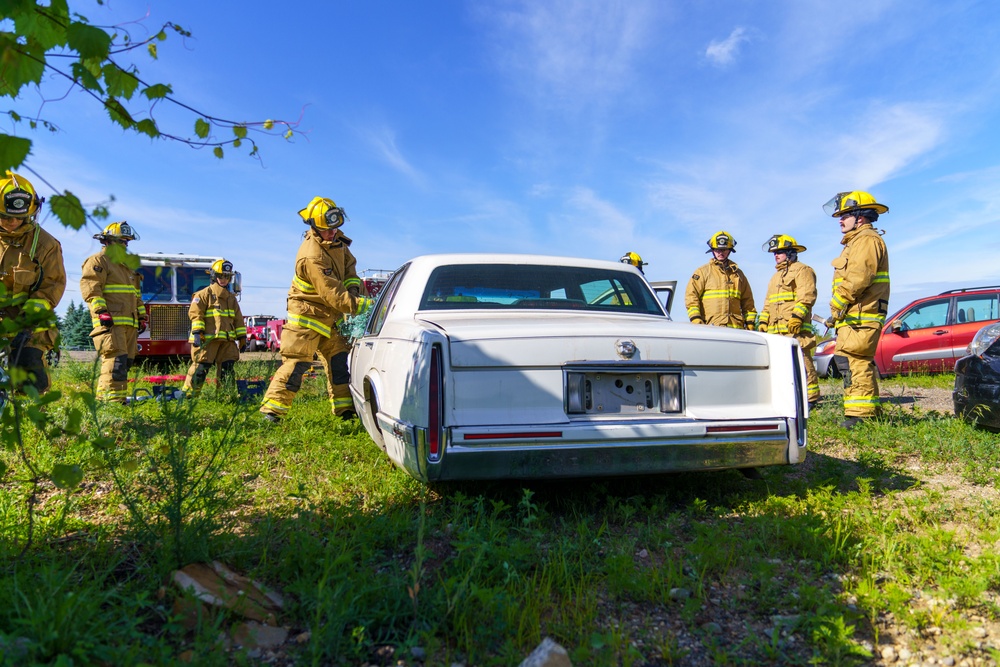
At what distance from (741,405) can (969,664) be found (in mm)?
1489

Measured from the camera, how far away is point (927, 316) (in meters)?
A: 10.0

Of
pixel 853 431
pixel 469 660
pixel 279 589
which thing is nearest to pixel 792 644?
pixel 469 660

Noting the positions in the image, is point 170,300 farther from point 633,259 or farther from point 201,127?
point 201,127

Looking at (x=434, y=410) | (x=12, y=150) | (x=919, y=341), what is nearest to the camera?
(x=12, y=150)

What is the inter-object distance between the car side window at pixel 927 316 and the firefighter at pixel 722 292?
3.98m

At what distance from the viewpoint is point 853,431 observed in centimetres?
536

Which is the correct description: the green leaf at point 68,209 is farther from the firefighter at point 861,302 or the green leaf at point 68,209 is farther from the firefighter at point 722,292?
the firefighter at point 722,292

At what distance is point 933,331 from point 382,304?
9.55 m

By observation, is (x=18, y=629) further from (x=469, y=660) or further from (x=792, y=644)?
(x=792, y=644)

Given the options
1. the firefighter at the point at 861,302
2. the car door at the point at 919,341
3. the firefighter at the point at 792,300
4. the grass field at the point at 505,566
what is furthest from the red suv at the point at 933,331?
the grass field at the point at 505,566

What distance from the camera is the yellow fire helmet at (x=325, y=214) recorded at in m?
5.76

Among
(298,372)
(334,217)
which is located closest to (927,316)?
(334,217)

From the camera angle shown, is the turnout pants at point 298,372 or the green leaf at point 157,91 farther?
the turnout pants at point 298,372

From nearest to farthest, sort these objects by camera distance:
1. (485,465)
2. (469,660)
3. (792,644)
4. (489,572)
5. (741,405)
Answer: (469,660) < (792,644) < (489,572) < (485,465) < (741,405)
